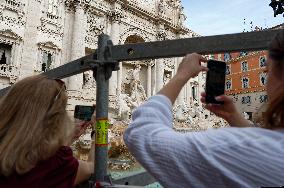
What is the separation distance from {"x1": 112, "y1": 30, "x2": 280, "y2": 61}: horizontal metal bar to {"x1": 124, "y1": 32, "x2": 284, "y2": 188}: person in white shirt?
55 centimetres

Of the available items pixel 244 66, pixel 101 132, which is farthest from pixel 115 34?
pixel 244 66

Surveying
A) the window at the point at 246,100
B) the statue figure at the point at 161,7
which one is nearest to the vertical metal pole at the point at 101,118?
the statue figure at the point at 161,7

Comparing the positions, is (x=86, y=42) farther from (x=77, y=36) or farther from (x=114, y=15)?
(x=114, y=15)

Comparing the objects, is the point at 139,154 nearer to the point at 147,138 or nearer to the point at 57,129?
the point at 147,138

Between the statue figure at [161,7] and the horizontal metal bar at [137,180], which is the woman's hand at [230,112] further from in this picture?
the statue figure at [161,7]

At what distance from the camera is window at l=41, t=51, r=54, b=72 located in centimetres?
1681

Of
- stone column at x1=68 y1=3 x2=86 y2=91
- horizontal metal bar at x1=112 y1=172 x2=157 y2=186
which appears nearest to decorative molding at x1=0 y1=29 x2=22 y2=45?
stone column at x1=68 y1=3 x2=86 y2=91

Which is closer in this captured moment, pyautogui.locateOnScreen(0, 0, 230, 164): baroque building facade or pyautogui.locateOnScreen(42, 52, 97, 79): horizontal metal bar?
pyautogui.locateOnScreen(42, 52, 97, 79): horizontal metal bar

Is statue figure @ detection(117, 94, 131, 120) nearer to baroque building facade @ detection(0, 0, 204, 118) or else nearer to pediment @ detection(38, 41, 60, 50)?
baroque building facade @ detection(0, 0, 204, 118)

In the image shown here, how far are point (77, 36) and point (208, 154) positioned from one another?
18035 millimetres

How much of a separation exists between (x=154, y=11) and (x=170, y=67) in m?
5.10

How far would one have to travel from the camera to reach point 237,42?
156 cm

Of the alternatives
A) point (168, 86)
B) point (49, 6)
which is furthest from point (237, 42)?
point (49, 6)

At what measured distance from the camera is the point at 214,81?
50.4 inches
